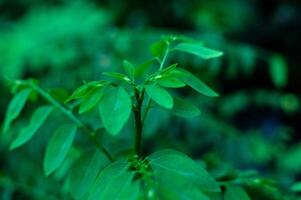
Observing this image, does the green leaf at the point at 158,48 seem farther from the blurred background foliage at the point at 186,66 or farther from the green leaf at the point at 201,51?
the blurred background foliage at the point at 186,66

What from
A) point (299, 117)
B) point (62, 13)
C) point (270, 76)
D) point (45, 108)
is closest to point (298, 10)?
point (270, 76)

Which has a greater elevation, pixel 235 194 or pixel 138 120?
pixel 138 120

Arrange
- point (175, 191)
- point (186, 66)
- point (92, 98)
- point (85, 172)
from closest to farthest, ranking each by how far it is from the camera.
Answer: point (175, 191) < point (92, 98) < point (85, 172) < point (186, 66)

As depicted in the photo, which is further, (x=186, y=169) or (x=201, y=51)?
(x=201, y=51)

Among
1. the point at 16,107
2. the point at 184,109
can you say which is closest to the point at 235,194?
the point at 184,109

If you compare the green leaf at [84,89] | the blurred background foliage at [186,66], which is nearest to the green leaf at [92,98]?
the green leaf at [84,89]

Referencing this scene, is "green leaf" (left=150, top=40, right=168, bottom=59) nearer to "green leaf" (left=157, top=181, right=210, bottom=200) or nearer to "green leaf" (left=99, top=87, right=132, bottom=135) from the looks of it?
"green leaf" (left=99, top=87, right=132, bottom=135)

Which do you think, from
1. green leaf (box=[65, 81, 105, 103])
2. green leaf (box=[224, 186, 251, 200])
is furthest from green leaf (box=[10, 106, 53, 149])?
green leaf (box=[224, 186, 251, 200])

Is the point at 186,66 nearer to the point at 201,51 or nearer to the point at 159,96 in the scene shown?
the point at 201,51
